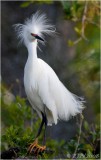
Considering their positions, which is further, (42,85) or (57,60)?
(57,60)

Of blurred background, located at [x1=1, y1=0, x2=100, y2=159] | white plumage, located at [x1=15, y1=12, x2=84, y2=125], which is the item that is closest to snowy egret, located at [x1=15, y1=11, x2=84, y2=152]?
white plumage, located at [x1=15, y1=12, x2=84, y2=125]

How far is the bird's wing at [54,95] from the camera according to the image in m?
4.49

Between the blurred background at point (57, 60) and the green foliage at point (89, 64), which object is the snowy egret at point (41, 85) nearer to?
the green foliage at point (89, 64)

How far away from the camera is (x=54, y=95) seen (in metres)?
4.52

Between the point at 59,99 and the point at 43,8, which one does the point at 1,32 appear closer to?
the point at 43,8

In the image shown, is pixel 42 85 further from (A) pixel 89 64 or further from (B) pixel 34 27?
(A) pixel 89 64

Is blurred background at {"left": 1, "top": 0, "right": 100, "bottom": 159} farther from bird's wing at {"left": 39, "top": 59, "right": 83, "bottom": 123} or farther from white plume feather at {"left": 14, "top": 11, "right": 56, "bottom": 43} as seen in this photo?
bird's wing at {"left": 39, "top": 59, "right": 83, "bottom": 123}

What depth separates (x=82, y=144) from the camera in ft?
17.0

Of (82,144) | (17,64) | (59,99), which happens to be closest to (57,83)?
(59,99)

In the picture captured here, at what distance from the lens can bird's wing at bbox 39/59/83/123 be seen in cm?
449

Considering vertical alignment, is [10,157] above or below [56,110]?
below

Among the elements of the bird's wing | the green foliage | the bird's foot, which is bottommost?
the bird's foot

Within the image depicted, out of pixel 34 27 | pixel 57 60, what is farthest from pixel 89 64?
pixel 34 27

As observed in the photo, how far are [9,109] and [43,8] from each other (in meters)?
2.88
